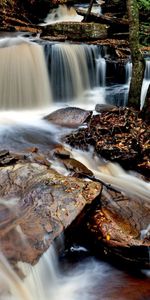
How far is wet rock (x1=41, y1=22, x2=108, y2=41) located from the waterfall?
2.13 metres

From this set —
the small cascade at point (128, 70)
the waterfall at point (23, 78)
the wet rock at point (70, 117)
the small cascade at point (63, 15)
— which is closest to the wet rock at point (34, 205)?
the wet rock at point (70, 117)

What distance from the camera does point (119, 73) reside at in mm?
10453

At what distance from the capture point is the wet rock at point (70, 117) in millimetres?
7726

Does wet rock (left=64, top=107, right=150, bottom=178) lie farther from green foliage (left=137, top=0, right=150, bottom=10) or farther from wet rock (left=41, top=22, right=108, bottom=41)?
green foliage (left=137, top=0, right=150, bottom=10)

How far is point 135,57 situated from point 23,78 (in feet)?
10.7

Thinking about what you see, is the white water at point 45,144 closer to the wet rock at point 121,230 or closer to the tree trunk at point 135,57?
the wet rock at point 121,230

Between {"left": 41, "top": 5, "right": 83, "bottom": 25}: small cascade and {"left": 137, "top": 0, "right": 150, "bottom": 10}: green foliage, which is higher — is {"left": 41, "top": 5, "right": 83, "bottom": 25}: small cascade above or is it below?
below

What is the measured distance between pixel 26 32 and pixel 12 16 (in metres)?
1.68

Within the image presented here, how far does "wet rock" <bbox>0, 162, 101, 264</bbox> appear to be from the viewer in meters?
3.71

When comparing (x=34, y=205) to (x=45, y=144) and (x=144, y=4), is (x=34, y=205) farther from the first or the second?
(x=144, y=4)

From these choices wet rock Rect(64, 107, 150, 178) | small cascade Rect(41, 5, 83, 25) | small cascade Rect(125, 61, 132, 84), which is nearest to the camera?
wet rock Rect(64, 107, 150, 178)

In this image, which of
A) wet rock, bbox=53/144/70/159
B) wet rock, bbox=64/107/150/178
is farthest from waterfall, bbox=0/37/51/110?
wet rock, bbox=53/144/70/159

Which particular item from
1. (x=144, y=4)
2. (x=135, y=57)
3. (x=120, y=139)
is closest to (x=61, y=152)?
(x=120, y=139)

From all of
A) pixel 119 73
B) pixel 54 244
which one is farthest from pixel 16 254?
pixel 119 73
